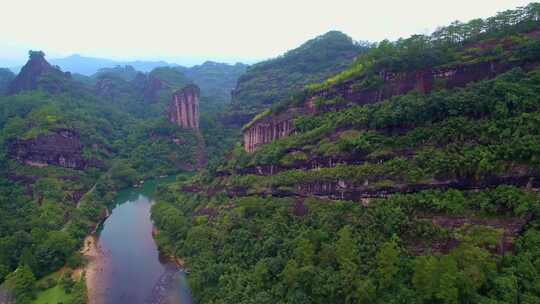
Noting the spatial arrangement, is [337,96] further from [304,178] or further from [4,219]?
[4,219]

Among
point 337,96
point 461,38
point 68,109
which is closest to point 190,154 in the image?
point 68,109

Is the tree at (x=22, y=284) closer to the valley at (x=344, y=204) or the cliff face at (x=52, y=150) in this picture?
the valley at (x=344, y=204)

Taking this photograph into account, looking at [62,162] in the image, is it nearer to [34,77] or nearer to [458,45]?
[34,77]

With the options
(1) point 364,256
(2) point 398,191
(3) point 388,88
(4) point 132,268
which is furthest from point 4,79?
(1) point 364,256

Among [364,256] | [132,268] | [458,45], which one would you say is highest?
[458,45]

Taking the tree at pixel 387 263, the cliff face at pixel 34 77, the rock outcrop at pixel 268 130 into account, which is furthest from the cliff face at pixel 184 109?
the tree at pixel 387 263

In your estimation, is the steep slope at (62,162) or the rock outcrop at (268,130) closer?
the steep slope at (62,162)
